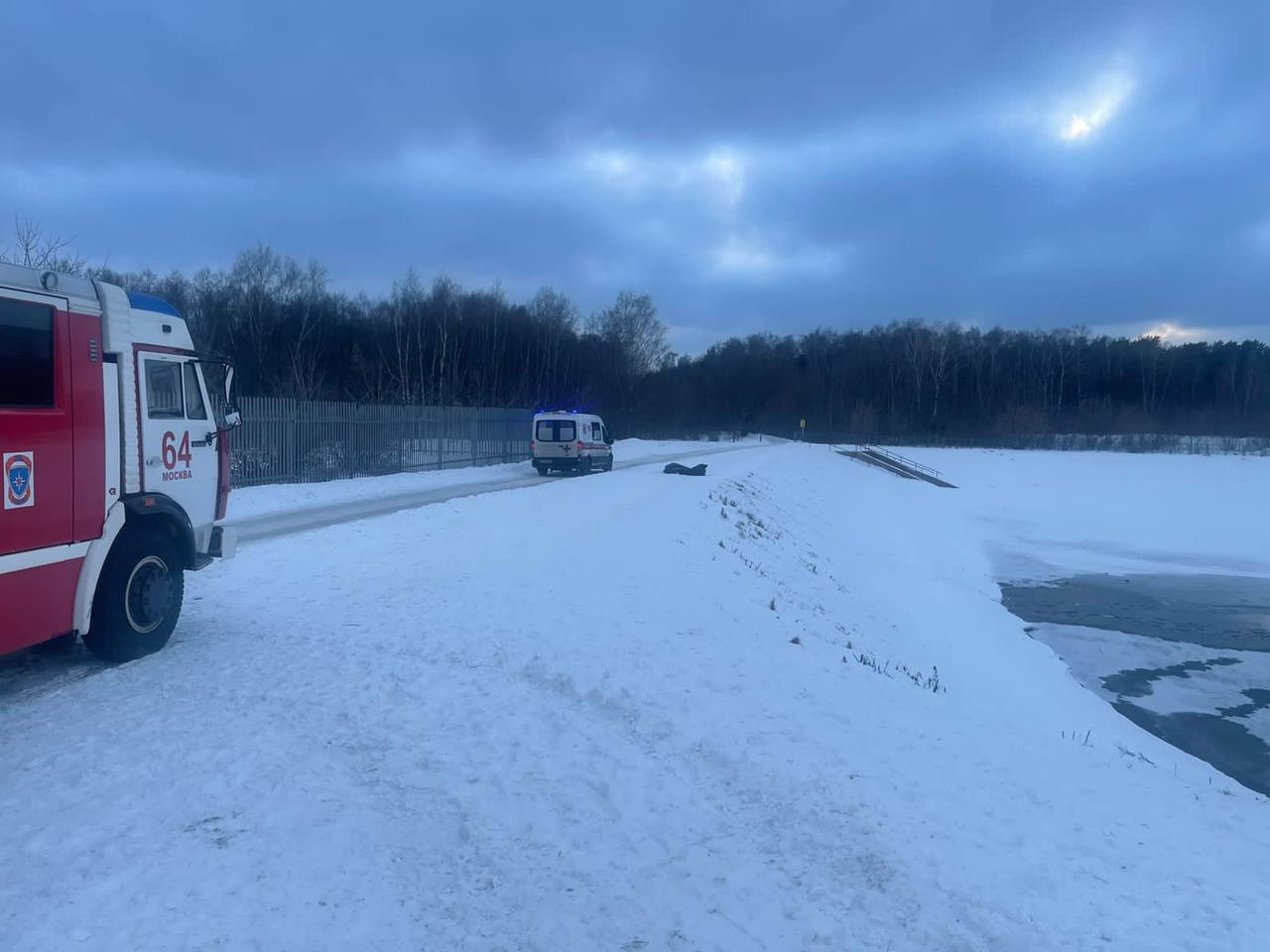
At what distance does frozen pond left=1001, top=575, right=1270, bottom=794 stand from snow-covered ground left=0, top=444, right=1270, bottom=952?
107 cm

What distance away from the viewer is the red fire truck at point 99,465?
233 inches

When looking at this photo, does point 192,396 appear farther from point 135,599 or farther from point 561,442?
point 561,442

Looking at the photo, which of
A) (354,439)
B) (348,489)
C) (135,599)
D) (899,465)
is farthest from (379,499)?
(899,465)

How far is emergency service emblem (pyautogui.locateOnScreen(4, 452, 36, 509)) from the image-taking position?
5.73m

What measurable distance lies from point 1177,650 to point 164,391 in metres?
17.1

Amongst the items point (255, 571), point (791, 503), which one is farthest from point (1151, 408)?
point (255, 571)

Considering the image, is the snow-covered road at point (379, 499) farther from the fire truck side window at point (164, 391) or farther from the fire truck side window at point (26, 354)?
the fire truck side window at point (26, 354)

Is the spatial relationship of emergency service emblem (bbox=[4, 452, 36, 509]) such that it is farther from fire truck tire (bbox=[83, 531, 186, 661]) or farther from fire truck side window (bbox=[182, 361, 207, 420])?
fire truck side window (bbox=[182, 361, 207, 420])

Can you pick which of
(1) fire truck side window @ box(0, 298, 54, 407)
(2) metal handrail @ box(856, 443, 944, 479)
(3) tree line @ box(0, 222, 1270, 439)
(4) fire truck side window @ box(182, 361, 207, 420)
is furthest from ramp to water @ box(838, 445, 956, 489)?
(1) fire truck side window @ box(0, 298, 54, 407)

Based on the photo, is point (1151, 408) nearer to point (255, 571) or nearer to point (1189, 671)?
point (1189, 671)

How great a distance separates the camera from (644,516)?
1762 cm

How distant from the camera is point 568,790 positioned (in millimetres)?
5520

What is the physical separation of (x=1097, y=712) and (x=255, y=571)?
37.2 ft

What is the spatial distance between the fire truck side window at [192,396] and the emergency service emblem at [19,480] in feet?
7.20
